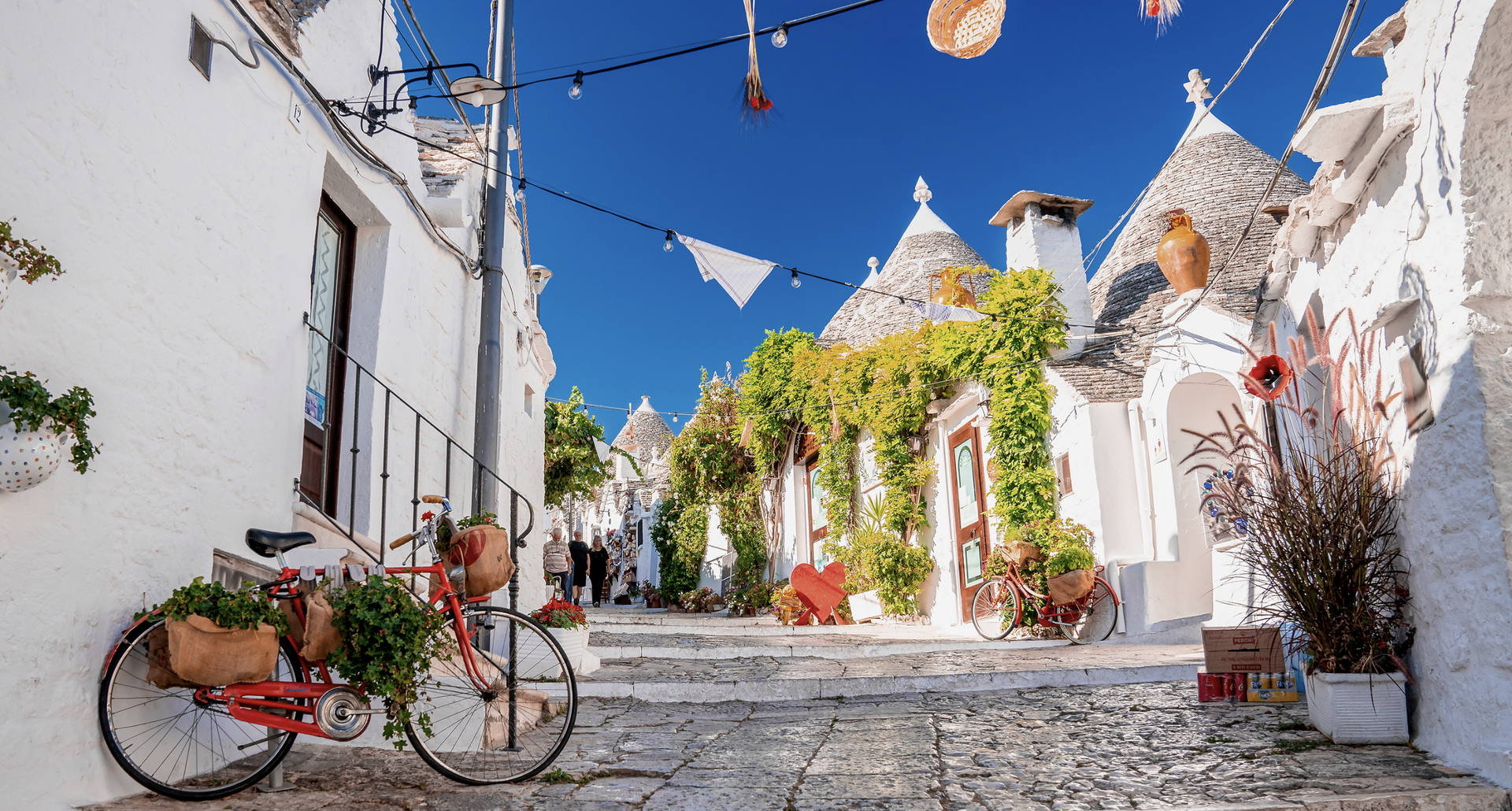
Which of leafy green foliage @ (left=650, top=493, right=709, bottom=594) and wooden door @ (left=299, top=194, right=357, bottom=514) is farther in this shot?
leafy green foliage @ (left=650, top=493, right=709, bottom=594)

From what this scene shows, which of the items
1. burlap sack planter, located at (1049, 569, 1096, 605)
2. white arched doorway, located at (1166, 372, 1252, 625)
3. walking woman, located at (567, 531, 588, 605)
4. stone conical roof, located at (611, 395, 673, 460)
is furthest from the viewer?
stone conical roof, located at (611, 395, 673, 460)

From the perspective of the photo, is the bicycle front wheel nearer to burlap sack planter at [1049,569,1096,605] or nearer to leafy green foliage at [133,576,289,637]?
leafy green foliage at [133,576,289,637]

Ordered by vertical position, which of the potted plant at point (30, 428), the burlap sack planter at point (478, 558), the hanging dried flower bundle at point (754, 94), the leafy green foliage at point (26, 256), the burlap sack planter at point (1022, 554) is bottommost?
the burlap sack planter at point (478, 558)

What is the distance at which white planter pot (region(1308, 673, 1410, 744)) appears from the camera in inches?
150

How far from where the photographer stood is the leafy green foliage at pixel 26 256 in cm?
259

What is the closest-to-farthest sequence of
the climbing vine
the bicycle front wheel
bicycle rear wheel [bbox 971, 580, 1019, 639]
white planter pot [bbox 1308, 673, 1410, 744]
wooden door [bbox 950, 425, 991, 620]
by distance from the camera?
the bicycle front wheel, white planter pot [bbox 1308, 673, 1410, 744], bicycle rear wheel [bbox 971, 580, 1019, 639], the climbing vine, wooden door [bbox 950, 425, 991, 620]

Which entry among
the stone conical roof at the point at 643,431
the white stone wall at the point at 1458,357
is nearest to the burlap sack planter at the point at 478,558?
the white stone wall at the point at 1458,357

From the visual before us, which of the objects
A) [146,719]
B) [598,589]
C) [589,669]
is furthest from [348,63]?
[598,589]

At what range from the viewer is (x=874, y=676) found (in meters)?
6.66

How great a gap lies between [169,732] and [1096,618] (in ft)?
25.9

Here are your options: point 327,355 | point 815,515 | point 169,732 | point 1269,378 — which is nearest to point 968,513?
point 815,515

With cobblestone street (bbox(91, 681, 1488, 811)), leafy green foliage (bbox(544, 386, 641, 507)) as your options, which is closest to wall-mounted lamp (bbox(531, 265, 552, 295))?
leafy green foliage (bbox(544, 386, 641, 507))

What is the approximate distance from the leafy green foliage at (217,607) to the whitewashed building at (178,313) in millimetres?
249

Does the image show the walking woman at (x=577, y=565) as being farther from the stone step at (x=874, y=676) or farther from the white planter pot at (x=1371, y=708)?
the white planter pot at (x=1371, y=708)
